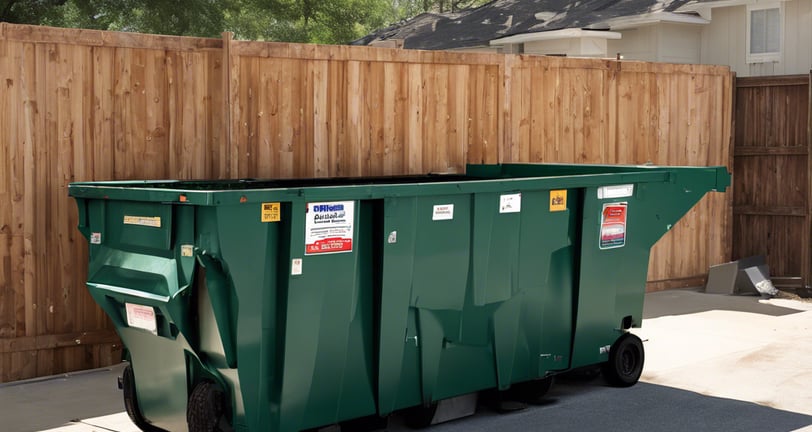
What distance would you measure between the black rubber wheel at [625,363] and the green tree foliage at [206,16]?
796 inches

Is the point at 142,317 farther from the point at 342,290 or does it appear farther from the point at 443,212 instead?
the point at 443,212

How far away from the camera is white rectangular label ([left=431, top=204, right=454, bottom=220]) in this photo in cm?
678

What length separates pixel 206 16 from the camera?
30172mm

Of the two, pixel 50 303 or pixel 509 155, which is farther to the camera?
pixel 509 155

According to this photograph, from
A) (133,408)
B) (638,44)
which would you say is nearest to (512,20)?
(638,44)

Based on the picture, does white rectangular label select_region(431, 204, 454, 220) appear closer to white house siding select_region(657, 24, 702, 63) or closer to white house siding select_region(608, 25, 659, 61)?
white house siding select_region(657, 24, 702, 63)

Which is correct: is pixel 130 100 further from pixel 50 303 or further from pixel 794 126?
pixel 794 126

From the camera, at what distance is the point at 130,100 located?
8.28 meters

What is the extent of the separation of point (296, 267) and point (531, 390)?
2489 millimetres

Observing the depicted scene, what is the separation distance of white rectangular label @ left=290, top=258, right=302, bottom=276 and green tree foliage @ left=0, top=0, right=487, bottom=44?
20.9 meters

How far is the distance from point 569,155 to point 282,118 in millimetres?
3901

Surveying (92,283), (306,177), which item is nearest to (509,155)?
A: (306,177)

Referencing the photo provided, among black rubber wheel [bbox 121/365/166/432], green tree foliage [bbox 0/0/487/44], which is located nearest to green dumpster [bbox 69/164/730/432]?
black rubber wheel [bbox 121/365/166/432]

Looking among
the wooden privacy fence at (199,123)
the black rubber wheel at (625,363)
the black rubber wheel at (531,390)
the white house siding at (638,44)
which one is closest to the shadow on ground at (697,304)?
the wooden privacy fence at (199,123)
